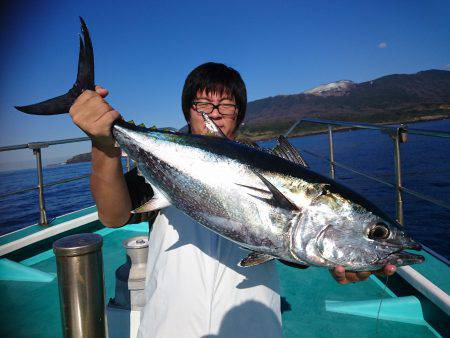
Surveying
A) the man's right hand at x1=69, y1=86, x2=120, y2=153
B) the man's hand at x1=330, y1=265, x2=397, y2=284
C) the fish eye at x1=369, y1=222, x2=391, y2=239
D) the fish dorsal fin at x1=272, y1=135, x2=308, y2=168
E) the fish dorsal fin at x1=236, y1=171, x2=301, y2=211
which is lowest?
the man's hand at x1=330, y1=265, x2=397, y2=284

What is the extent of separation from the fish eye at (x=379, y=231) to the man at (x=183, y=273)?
22cm

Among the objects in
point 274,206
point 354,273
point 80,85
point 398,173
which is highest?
point 80,85

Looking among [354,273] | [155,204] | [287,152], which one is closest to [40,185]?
[155,204]

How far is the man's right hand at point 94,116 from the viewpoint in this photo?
5.06 feet

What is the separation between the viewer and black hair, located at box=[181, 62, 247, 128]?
7.38 feet

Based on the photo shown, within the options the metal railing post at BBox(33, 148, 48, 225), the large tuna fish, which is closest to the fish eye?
the large tuna fish

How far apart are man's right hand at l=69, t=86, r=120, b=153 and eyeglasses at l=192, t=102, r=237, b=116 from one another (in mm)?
709

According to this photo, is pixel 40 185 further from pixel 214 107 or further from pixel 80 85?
pixel 214 107

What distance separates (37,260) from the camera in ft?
14.0

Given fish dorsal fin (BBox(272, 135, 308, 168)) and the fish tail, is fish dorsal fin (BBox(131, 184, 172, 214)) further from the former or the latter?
the fish tail

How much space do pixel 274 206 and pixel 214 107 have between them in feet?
3.73

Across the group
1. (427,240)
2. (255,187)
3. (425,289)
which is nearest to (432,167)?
(427,240)

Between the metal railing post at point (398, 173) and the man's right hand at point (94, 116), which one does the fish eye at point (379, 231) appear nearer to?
the man's right hand at point (94, 116)

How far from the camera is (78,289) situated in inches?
67.6
